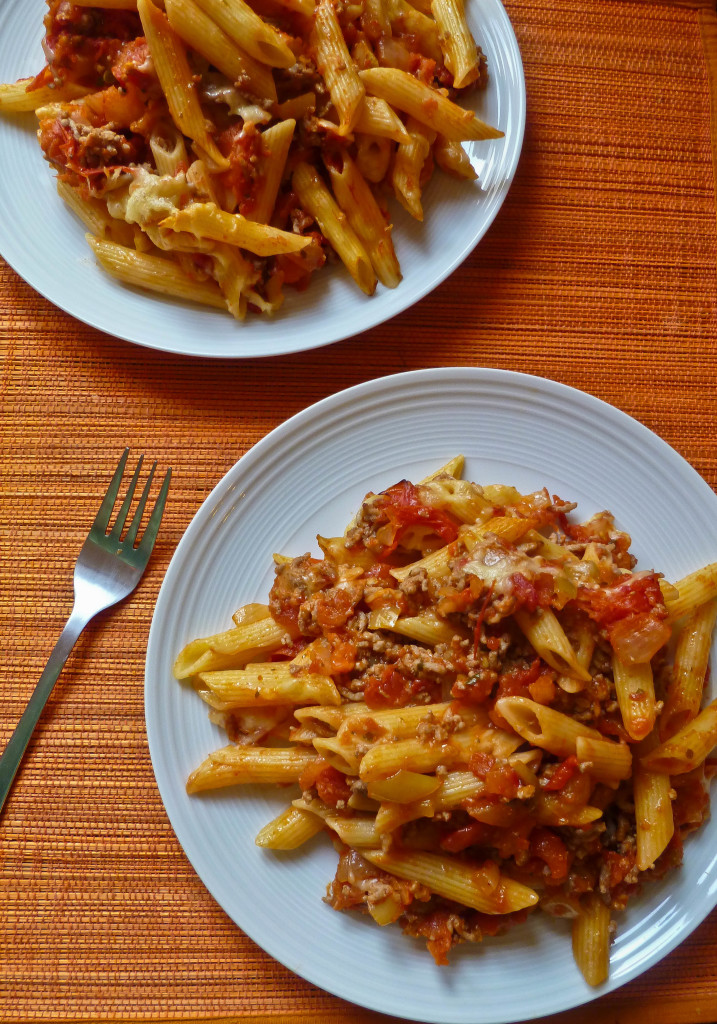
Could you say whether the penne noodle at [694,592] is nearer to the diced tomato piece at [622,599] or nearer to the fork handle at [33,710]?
the diced tomato piece at [622,599]

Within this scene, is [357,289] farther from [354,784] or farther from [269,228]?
[354,784]

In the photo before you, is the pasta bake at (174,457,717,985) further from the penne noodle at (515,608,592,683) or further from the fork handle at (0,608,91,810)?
the fork handle at (0,608,91,810)

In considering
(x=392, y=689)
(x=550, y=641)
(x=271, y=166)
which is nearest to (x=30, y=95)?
(x=271, y=166)

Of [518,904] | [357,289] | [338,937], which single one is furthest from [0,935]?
[357,289]

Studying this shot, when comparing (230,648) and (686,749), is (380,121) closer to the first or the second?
(230,648)

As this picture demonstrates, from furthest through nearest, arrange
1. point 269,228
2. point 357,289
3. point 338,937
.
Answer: point 357,289 → point 269,228 → point 338,937

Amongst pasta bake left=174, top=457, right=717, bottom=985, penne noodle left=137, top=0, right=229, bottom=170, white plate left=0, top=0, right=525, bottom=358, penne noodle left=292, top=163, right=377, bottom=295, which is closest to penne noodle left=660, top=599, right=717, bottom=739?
pasta bake left=174, top=457, right=717, bottom=985
